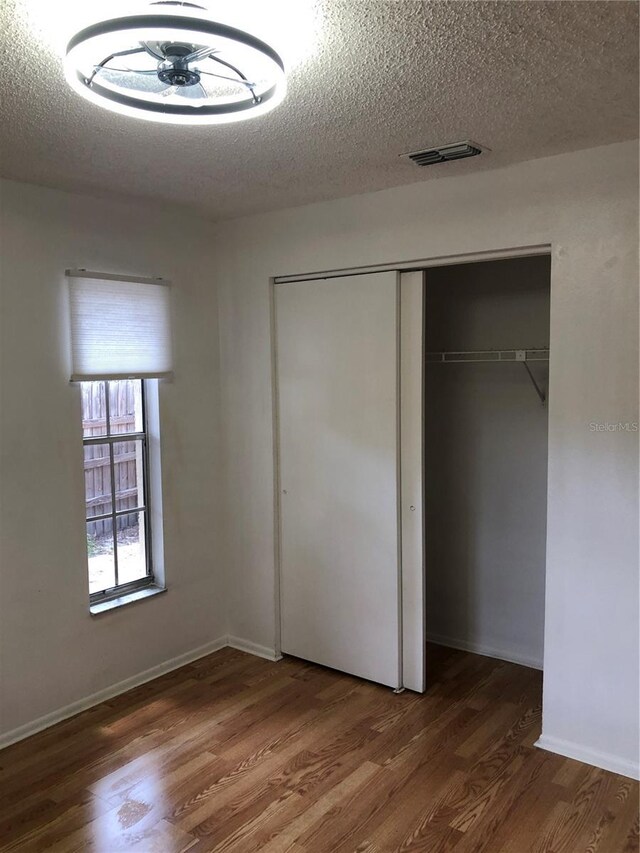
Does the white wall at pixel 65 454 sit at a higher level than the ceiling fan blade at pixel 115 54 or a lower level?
lower

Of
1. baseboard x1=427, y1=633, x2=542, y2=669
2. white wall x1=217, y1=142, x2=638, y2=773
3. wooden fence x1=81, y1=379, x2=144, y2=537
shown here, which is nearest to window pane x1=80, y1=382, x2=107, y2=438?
wooden fence x1=81, y1=379, x2=144, y2=537

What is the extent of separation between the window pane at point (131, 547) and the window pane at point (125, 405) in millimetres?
475

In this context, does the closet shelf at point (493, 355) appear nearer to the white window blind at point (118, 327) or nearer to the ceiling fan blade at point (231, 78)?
the white window blind at point (118, 327)

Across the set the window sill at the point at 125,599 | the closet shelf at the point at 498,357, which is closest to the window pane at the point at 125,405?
the window sill at the point at 125,599

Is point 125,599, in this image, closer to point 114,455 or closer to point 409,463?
point 114,455

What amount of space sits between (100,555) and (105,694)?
2.29 feet

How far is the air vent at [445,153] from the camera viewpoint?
8.82ft

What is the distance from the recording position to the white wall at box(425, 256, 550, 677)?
3801mm

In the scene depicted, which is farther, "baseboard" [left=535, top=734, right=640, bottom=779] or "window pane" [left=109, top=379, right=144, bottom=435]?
"window pane" [left=109, top=379, right=144, bottom=435]

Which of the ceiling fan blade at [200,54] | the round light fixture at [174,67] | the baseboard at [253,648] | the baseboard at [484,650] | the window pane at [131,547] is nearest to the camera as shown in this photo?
the round light fixture at [174,67]

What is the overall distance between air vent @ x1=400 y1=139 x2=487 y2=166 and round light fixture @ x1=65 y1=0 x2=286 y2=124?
989mm

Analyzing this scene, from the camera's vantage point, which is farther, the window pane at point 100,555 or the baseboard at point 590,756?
the window pane at point 100,555

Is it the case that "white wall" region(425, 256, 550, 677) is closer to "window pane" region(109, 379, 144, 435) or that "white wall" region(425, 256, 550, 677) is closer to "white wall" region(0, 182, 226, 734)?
"white wall" region(0, 182, 226, 734)

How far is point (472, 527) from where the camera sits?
405 cm
